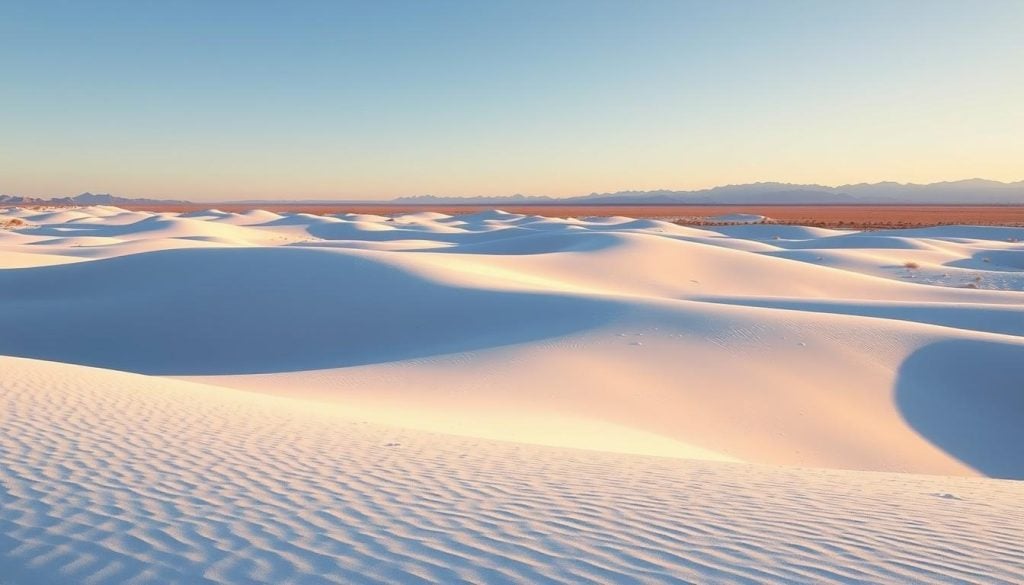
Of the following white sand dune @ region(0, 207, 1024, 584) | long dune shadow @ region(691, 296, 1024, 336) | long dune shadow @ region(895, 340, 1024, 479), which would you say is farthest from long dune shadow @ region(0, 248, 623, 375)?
long dune shadow @ region(691, 296, 1024, 336)

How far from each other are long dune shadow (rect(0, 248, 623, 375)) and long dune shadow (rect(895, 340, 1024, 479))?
5680mm

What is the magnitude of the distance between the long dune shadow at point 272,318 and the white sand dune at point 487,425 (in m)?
0.09

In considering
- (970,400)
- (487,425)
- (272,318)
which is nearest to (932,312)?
(970,400)

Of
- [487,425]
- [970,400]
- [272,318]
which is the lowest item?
[970,400]

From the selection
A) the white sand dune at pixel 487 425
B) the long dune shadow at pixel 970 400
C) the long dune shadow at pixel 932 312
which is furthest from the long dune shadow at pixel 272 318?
the long dune shadow at pixel 932 312

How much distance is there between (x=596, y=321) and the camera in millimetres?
13859

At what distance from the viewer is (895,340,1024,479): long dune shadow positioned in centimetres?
998

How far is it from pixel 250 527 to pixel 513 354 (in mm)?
8317

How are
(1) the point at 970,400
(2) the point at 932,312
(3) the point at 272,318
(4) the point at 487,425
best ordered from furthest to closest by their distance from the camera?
(2) the point at 932,312 < (3) the point at 272,318 < (1) the point at 970,400 < (4) the point at 487,425

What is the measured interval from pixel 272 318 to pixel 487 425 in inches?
347

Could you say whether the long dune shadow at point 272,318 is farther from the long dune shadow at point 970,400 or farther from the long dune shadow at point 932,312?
the long dune shadow at point 932,312

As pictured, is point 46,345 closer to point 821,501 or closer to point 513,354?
point 513,354

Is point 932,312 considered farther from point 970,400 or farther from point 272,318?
point 272,318

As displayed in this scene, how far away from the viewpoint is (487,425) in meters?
8.41
